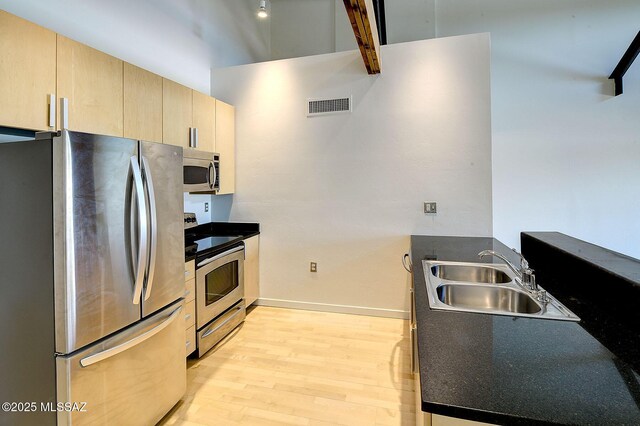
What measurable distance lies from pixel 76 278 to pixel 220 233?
2.08 m

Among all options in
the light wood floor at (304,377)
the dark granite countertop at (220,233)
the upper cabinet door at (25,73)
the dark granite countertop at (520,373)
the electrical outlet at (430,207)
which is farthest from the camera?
the electrical outlet at (430,207)

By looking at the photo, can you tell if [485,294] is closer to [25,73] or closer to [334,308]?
[334,308]

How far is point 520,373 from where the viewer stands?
841 millimetres

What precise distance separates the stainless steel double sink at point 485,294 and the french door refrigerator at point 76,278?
1.53m

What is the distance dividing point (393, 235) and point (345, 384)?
5.10 feet

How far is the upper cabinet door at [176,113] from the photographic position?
2.58m

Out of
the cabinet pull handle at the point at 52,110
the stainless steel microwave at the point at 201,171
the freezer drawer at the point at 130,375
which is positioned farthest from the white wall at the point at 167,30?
the freezer drawer at the point at 130,375

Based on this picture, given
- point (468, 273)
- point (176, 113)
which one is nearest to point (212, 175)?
point (176, 113)

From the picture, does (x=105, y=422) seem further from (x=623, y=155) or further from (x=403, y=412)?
(x=623, y=155)

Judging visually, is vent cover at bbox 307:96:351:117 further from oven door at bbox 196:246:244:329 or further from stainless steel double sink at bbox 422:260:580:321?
stainless steel double sink at bbox 422:260:580:321

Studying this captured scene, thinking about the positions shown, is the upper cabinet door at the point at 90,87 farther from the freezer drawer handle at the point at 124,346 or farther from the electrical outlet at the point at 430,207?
the electrical outlet at the point at 430,207

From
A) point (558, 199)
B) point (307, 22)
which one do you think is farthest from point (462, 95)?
point (307, 22)

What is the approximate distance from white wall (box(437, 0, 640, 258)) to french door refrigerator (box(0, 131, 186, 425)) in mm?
4013

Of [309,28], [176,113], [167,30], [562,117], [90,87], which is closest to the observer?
[90,87]
